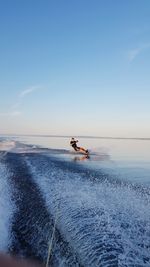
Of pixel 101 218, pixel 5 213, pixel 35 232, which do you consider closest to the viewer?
pixel 35 232

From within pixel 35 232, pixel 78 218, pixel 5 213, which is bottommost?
pixel 35 232

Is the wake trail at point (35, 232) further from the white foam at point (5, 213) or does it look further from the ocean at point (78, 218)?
the white foam at point (5, 213)

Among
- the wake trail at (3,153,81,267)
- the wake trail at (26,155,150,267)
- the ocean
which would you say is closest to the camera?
the wake trail at (26,155,150,267)

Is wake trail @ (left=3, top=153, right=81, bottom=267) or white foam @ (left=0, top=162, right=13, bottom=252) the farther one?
white foam @ (left=0, top=162, right=13, bottom=252)

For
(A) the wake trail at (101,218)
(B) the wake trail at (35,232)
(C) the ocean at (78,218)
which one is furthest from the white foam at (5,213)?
(A) the wake trail at (101,218)

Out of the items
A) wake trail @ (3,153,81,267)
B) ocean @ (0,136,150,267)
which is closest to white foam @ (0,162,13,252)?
ocean @ (0,136,150,267)

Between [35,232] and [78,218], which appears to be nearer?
[35,232]

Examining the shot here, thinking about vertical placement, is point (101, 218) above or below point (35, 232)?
above

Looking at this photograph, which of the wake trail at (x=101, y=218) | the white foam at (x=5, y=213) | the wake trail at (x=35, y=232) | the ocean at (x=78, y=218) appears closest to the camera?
the wake trail at (x=101, y=218)

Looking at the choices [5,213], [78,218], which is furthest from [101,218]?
[5,213]

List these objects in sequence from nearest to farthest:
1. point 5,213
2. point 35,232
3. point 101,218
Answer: point 35,232
point 101,218
point 5,213

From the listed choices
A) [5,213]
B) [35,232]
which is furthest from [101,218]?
[5,213]

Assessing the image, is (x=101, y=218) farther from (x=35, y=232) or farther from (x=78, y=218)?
(x=35, y=232)

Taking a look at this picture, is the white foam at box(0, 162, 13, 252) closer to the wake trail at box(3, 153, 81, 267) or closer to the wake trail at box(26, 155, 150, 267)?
the wake trail at box(3, 153, 81, 267)
